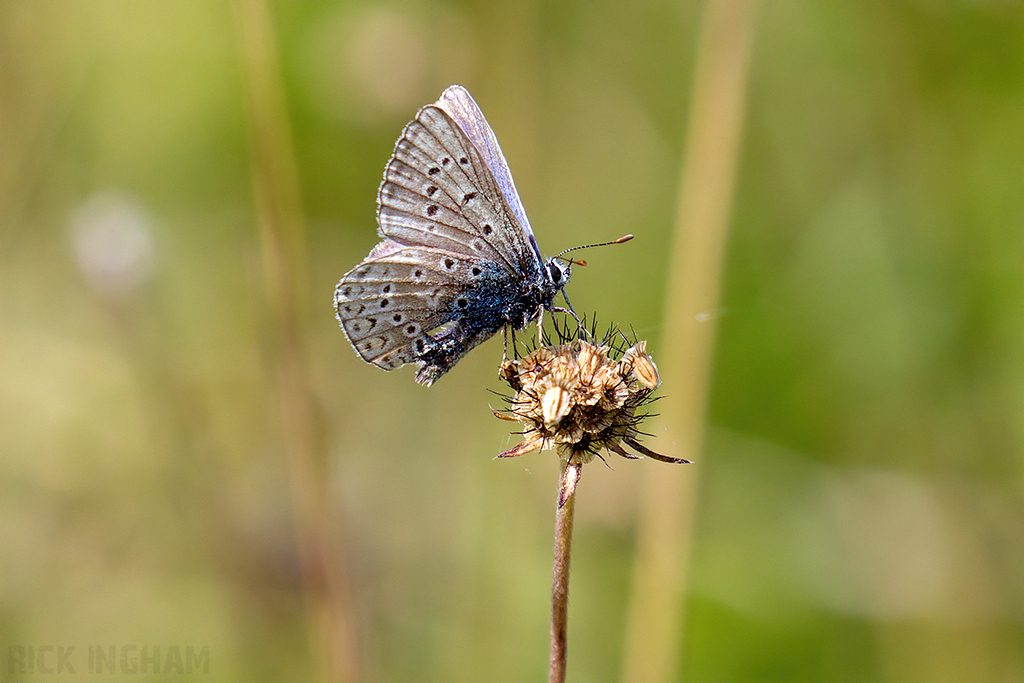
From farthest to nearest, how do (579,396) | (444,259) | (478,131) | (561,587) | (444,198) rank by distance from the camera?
(444,259) < (444,198) < (478,131) < (579,396) < (561,587)

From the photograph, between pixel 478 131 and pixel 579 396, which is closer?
pixel 579 396

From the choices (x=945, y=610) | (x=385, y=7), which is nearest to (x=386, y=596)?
(x=945, y=610)

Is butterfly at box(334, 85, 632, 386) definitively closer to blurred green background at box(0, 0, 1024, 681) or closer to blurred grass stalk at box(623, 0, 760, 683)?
blurred green background at box(0, 0, 1024, 681)

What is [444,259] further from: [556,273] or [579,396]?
[579,396]

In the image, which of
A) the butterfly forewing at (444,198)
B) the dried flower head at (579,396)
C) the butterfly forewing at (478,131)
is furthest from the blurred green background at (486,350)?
the butterfly forewing at (478,131)

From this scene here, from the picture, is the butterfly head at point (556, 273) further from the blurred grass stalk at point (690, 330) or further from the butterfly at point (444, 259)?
the blurred grass stalk at point (690, 330)

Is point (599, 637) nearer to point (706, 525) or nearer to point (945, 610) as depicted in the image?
point (706, 525)

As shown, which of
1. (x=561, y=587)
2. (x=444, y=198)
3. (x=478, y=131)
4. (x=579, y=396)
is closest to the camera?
(x=561, y=587)

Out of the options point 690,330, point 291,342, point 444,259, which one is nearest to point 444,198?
point 444,259
